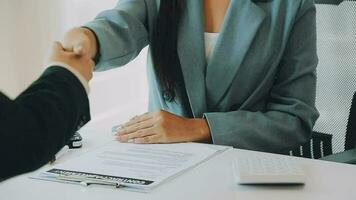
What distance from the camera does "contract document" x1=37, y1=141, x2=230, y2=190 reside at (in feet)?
2.92

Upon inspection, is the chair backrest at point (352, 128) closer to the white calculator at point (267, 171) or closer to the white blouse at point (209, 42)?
the white blouse at point (209, 42)

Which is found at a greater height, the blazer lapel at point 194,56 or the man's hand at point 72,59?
the man's hand at point 72,59

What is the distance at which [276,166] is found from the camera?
2.97ft

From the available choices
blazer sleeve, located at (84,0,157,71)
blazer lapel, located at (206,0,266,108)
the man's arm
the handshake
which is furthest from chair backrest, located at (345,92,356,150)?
the man's arm

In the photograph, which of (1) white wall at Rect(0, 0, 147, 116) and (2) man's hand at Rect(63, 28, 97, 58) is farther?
(1) white wall at Rect(0, 0, 147, 116)

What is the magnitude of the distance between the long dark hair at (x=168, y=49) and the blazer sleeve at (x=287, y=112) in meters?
0.17

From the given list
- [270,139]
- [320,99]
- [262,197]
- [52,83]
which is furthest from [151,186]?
[320,99]

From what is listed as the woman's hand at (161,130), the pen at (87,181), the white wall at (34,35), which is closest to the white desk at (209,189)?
the pen at (87,181)

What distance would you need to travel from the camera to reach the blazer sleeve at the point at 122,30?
122 centimetres

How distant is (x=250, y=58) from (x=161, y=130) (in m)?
0.32

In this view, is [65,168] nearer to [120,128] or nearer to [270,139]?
[120,128]

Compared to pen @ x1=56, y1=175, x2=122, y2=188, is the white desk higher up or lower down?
lower down

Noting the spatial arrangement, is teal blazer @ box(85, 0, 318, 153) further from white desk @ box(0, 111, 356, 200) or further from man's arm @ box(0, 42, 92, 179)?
man's arm @ box(0, 42, 92, 179)

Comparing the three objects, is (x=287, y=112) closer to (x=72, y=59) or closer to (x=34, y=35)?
(x=72, y=59)
